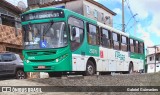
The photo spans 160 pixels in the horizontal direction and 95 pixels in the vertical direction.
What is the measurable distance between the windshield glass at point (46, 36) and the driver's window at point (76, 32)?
539mm

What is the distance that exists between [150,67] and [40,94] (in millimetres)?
76380

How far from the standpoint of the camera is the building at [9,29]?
29.8 metres

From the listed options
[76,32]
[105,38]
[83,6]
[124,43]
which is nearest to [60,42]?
[76,32]

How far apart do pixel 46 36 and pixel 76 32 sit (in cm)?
167

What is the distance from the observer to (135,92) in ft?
36.8

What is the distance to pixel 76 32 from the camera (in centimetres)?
1634

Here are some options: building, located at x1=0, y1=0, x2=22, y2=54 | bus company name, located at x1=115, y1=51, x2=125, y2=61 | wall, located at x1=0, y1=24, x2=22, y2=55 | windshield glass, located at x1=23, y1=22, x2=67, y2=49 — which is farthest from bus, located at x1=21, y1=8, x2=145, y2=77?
building, located at x1=0, y1=0, x2=22, y2=54

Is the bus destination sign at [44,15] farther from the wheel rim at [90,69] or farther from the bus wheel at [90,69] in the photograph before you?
the wheel rim at [90,69]

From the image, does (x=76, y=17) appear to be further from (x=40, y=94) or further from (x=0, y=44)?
(x=0, y=44)

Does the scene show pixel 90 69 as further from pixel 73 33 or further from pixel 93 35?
pixel 73 33

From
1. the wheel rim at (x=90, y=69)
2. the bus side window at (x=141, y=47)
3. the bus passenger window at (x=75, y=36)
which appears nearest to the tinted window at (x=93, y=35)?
the bus passenger window at (x=75, y=36)

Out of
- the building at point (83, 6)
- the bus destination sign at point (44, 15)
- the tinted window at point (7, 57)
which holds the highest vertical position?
the building at point (83, 6)

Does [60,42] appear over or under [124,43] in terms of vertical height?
under

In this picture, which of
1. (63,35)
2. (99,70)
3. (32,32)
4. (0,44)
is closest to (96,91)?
(63,35)
